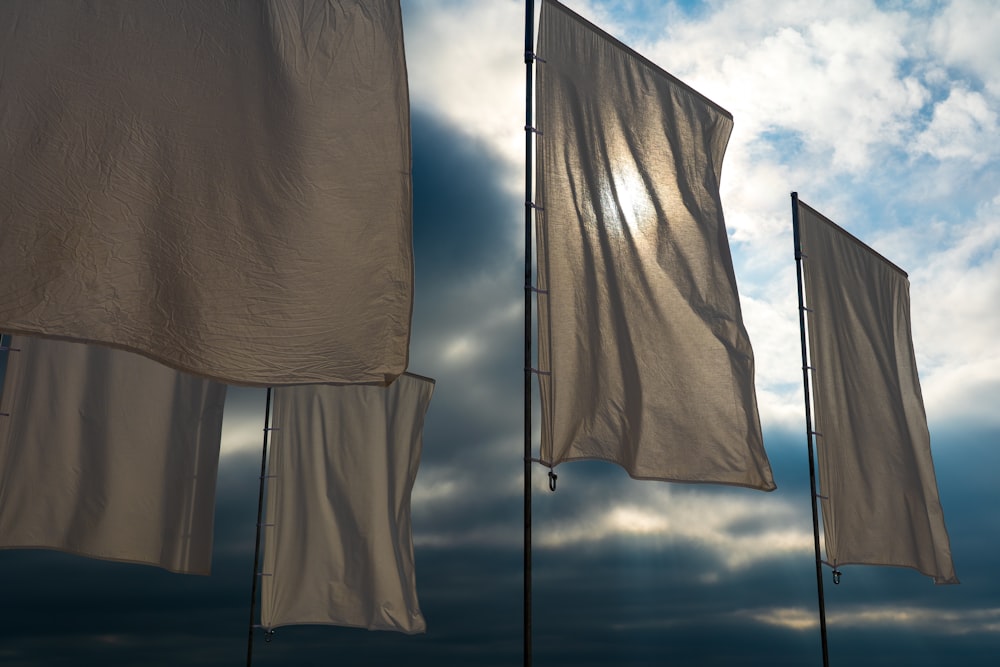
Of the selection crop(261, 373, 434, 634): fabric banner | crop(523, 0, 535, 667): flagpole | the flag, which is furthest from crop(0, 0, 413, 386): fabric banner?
crop(261, 373, 434, 634): fabric banner

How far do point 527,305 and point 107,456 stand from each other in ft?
13.9

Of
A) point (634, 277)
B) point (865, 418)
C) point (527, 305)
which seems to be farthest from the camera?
point (865, 418)

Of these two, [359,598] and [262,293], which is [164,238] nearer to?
[262,293]

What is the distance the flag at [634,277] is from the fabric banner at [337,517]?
457 centimetres

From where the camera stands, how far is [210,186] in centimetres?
546

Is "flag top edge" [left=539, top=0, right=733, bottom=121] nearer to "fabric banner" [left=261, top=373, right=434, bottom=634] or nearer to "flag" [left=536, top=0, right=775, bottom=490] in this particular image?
"flag" [left=536, top=0, right=775, bottom=490]

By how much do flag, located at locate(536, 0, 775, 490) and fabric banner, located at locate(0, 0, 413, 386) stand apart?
1.60 m

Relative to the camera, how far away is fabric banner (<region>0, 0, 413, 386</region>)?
4.98 meters

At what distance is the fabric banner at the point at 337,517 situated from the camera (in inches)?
437

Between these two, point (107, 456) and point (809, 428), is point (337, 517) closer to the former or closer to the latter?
point (107, 456)

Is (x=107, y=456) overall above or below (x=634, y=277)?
below

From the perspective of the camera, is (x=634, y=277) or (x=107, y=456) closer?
(x=634, y=277)

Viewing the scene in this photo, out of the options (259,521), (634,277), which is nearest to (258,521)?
(259,521)

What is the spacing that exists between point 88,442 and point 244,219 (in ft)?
13.5
